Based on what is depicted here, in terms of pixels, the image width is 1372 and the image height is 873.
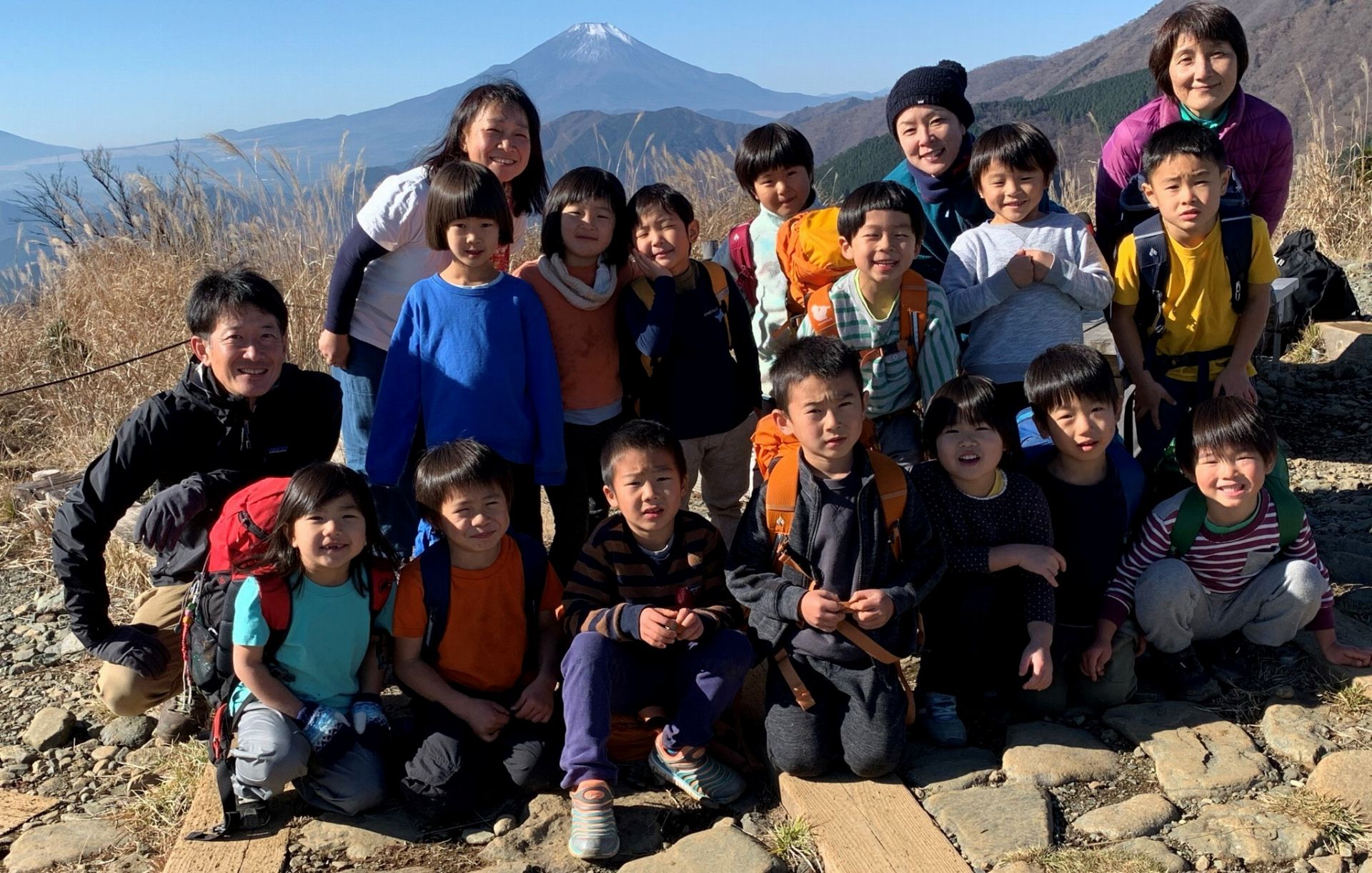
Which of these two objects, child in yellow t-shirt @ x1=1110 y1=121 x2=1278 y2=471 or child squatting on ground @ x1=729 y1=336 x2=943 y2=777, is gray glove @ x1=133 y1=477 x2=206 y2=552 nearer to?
child squatting on ground @ x1=729 y1=336 x2=943 y2=777

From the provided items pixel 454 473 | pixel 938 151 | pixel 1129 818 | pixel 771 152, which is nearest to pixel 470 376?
pixel 454 473

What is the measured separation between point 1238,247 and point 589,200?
2095 millimetres

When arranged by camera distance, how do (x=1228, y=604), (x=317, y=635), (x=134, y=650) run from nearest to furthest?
(x=317, y=635) < (x=134, y=650) < (x=1228, y=604)

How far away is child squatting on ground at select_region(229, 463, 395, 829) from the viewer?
8.73 ft

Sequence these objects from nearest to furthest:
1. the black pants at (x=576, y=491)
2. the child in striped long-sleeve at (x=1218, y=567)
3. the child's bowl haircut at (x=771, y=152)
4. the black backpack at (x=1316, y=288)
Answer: the child in striped long-sleeve at (x=1218, y=567) → the black pants at (x=576, y=491) → the child's bowl haircut at (x=771, y=152) → the black backpack at (x=1316, y=288)

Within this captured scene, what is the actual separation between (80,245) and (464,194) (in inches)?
242

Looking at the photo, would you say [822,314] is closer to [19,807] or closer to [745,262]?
[745,262]

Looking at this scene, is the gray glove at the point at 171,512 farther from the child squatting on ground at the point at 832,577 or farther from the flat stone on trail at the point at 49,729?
the child squatting on ground at the point at 832,577

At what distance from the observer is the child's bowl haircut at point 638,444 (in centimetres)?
278

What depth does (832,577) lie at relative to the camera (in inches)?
110

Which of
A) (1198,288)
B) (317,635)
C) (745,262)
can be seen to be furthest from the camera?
(745,262)

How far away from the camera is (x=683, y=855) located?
248 centimetres

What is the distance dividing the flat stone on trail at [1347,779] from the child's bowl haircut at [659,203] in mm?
2330

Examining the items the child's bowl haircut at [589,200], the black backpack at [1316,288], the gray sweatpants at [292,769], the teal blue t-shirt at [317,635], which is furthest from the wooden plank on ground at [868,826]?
the black backpack at [1316,288]
